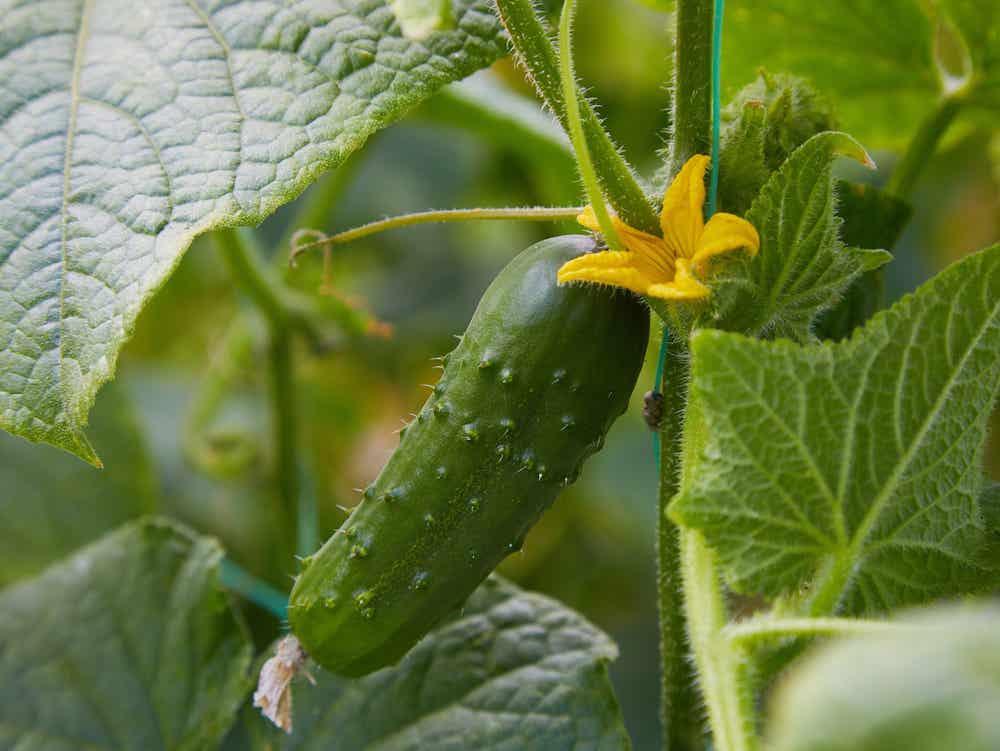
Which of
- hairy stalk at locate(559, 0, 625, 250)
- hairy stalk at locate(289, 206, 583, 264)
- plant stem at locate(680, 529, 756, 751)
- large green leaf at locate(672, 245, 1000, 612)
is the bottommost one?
plant stem at locate(680, 529, 756, 751)

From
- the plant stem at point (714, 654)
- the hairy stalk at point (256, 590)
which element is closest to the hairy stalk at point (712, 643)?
the plant stem at point (714, 654)

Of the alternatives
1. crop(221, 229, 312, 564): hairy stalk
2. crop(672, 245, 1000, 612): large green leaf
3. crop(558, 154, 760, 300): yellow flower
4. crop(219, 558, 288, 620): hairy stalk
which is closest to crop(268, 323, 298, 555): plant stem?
crop(221, 229, 312, 564): hairy stalk

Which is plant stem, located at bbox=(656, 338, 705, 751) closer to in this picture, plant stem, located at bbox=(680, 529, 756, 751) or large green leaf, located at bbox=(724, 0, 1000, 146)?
plant stem, located at bbox=(680, 529, 756, 751)

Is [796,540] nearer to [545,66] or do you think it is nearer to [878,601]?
[878,601]

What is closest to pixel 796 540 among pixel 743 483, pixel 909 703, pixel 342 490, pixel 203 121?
pixel 743 483

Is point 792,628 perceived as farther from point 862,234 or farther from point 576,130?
point 862,234
